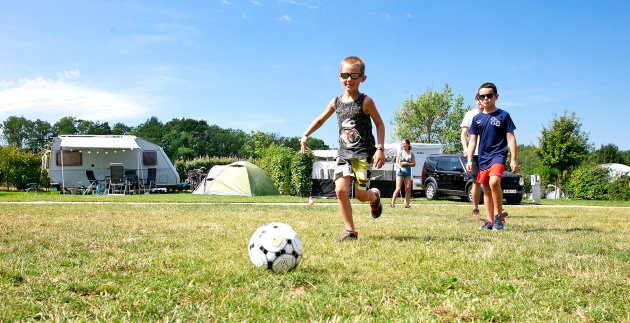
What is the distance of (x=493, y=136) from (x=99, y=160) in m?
23.2

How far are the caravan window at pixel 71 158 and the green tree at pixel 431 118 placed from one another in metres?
30.8

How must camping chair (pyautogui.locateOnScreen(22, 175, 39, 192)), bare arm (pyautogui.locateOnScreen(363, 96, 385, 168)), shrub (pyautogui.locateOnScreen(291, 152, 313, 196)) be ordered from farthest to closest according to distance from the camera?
camping chair (pyautogui.locateOnScreen(22, 175, 39, 192)) < shrub (pyautogui.locateOnScreen(291, 152, 313, 196)) < bare arm (pyautogui.locateOnScreen(363, 96, 385, 168))

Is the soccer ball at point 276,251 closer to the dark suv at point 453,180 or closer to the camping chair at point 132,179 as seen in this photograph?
the dark suv at point 453,180

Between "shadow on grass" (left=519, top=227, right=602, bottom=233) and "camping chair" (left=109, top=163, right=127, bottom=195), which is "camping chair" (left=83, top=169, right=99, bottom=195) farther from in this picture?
"shadow on grass" (left=519, top=227, right=602, bottom=233)

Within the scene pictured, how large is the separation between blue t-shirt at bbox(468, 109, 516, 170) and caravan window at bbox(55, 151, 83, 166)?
22.9m

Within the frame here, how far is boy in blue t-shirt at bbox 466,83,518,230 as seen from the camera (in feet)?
20.4

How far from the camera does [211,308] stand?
245 centimetres

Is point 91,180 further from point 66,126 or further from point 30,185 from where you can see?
point 66,126

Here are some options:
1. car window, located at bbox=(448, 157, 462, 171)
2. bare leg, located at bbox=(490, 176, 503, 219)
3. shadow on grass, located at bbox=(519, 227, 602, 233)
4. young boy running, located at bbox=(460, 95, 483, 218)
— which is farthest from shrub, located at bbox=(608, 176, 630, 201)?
bare leg, located at bbox=(490, 176, 503, 219)

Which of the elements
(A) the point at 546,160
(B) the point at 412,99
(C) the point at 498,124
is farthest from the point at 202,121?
(C) the point at 498,124

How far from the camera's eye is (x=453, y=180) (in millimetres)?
17016

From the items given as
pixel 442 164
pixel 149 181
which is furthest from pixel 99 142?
pixel 442 164

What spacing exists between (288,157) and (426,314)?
19339mm

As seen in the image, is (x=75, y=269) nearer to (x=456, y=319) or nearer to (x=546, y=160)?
(x=456, y=319)
